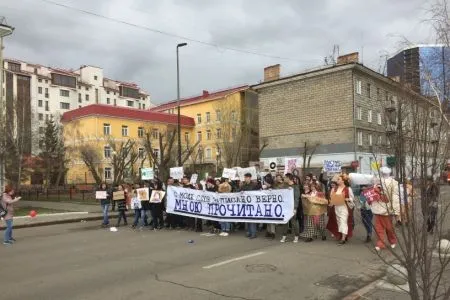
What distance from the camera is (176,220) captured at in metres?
17.1

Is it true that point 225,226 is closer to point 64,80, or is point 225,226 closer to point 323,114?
point 323,114

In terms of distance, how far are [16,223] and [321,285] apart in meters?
15.3

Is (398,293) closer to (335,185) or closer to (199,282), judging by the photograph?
(199,282)

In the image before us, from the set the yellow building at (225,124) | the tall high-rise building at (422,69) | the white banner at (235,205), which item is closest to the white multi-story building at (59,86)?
the yellow building at (225,124)

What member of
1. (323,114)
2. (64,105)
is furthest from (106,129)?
(64,105)

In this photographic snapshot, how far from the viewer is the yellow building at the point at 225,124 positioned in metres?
55.5

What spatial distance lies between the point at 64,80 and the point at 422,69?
11343cm

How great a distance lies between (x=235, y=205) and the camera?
14906 mm

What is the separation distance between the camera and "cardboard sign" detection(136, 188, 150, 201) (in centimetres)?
1731

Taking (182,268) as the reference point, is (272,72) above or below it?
above

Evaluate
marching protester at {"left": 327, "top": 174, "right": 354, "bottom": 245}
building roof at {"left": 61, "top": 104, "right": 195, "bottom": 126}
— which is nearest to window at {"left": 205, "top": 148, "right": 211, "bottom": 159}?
building roof at {"left": 61, "top": 104, "right": 195, "bottom": 126}

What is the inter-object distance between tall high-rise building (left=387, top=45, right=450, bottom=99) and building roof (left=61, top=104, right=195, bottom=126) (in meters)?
62.5

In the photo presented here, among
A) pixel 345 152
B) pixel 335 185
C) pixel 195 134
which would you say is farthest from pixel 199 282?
pixel 195 134

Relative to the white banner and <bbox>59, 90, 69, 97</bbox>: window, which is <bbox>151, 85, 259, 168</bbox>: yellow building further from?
the white banner
